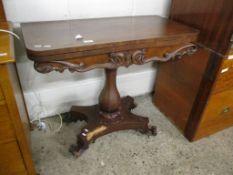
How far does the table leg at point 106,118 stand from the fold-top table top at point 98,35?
0.26 meters

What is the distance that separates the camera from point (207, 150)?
1.34 metres

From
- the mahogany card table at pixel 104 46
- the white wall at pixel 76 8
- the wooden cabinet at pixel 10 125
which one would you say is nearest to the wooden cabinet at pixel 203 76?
the mahogany card table at pixel 104 46

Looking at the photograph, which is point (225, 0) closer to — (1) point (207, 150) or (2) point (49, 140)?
(1) point (207, 150)

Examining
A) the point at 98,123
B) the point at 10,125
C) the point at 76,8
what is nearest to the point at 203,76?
the point at 98,123

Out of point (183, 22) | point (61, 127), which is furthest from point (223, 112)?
point (61, 127)

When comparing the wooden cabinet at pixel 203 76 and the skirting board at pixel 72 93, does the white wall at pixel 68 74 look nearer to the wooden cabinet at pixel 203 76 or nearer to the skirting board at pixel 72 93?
the skirting board at pixel 72 93

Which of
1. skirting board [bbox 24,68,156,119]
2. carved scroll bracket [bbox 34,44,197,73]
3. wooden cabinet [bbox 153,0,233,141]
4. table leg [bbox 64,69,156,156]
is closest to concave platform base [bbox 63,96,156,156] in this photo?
table leg [bbox 64,69,156,156]

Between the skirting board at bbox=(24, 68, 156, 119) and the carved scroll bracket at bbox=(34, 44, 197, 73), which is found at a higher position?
the carved scroll bracket at bbox=(34, 44, 197, 73)

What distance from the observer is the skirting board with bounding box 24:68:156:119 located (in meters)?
1.42

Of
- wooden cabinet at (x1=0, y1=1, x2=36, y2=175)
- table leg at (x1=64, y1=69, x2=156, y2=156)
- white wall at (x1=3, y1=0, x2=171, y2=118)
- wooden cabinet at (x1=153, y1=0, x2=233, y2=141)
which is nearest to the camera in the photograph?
wooden cabinet at (x1=0, y1=1, x2=36, y2=175)

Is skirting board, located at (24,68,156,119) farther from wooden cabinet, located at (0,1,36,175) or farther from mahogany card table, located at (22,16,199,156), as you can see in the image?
wooden cabinet, located at (0,1,36,175)

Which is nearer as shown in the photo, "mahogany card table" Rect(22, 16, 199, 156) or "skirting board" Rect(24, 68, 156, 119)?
"mahogany card table" Rect(22, 16, 199, 156)

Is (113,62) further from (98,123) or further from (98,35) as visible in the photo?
(98,123)

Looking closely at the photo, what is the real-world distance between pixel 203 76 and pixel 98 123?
2.22ft
